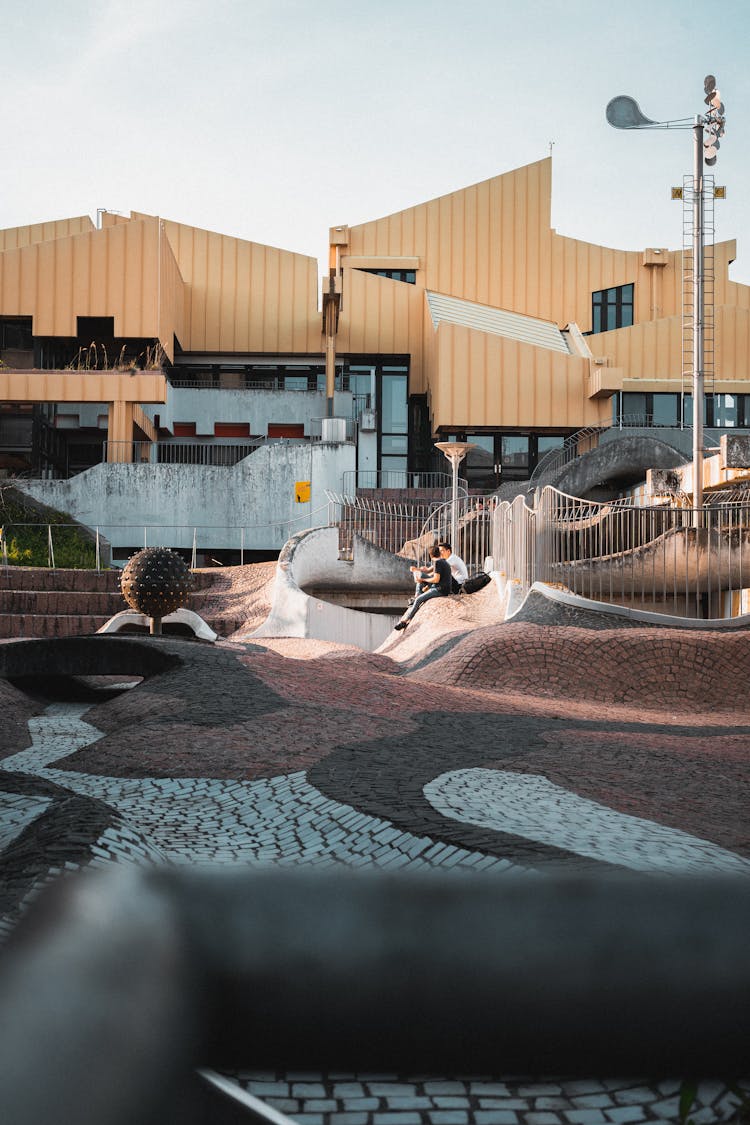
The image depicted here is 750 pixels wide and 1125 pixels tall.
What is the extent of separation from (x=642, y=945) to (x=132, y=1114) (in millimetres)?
689

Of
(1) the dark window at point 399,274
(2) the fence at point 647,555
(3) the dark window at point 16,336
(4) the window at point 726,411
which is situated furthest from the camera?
(1) the dark window at point 399,274

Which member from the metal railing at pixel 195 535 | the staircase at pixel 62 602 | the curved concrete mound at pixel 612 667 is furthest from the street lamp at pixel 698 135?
the metal railing at pixel 195 535

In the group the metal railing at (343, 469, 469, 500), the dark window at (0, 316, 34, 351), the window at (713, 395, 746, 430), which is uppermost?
the dark window at (0, 316, 34, 351)

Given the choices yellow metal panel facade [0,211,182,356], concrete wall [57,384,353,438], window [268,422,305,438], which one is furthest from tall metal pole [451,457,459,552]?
window [268,422,305,438]

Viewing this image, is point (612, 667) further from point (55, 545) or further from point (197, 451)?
point (197, 451)

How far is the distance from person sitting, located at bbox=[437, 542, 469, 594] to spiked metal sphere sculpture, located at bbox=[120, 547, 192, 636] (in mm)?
5183

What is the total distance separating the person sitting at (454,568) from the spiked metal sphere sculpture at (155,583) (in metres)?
5.18

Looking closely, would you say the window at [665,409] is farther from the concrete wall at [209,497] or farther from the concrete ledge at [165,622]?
the concrete ledge at [165,622]

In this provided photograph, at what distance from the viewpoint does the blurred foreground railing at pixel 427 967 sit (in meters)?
1.44

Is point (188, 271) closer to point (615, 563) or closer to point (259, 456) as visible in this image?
point (259, 456)

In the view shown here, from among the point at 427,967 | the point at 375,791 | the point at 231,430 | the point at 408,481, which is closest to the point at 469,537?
the point at 408,481

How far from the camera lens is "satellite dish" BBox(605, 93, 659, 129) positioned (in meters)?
20.1

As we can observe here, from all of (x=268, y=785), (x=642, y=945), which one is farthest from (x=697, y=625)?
(x=642, y=945)

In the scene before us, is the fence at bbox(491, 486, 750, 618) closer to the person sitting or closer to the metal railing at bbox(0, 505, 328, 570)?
the person sitting
